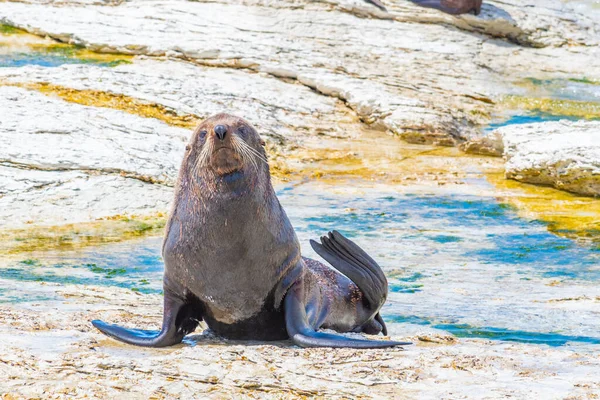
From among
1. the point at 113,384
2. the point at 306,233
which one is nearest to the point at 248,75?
the point at 306,233

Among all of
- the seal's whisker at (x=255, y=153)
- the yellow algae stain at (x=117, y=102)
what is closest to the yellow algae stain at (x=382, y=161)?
the yellow algae stain at (x=117, y=102)

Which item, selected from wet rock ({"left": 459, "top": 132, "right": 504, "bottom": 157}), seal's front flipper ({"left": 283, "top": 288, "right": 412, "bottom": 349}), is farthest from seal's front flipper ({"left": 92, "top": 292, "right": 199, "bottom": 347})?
wet rock ({"left": 459, "top": 132, "right": 504, "bottom": 157})

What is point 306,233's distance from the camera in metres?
9.14

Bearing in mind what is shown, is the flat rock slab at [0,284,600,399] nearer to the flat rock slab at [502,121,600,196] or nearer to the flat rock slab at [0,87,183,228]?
the flat rock slab at [0,87,183,228]

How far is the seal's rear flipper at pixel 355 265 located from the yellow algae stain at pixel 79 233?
3399mm

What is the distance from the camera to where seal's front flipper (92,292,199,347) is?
16.4 feet

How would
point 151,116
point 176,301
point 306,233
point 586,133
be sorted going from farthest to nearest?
1. point 151,116
2. point 586,133
3. point 306,233
4. point 176,301

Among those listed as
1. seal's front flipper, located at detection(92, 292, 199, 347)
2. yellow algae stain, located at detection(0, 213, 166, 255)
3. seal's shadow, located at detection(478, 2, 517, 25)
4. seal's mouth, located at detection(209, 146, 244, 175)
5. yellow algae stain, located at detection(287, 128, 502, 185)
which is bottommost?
yellow algae stain, located at detection(0, 213, 166, 255)

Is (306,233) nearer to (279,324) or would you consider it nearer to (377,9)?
(279,324)

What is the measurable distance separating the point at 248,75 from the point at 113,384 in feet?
36.5

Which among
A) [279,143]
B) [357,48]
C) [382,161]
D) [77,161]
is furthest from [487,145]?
[77,161]

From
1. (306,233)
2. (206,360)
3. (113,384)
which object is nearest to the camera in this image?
(113,384)

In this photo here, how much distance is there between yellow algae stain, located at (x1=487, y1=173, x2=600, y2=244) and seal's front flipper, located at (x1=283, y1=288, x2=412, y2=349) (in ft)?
15.3

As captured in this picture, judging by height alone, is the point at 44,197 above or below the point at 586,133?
below
